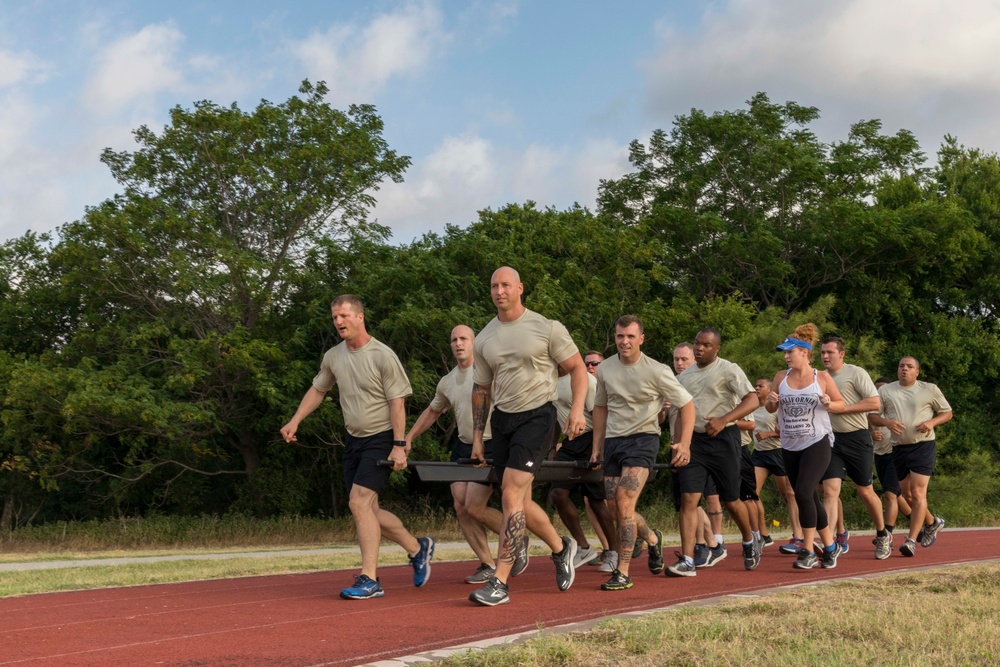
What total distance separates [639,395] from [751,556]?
106 inches

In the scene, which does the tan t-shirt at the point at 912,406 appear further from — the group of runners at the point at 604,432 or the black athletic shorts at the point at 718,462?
the black athletic shorts at the point at 718,462

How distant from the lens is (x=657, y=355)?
28.9 meters

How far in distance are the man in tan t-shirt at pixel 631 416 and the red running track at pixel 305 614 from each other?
2.72 feet

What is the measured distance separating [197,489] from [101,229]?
9.24 meters

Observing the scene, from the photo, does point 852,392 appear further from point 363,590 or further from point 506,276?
point 363,590

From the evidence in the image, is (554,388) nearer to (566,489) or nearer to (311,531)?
(566,489)

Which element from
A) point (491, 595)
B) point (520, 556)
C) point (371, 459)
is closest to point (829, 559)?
point (520, 556)

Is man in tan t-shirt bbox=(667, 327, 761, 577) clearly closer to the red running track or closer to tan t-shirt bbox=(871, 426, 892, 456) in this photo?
the red running track

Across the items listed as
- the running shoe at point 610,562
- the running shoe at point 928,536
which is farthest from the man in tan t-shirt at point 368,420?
the running shoe at point 928,536

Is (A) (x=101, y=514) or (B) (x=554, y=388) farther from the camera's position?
(A) (x=101, y=514)

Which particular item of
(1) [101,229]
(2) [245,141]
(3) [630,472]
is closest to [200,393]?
(1) [101,229]

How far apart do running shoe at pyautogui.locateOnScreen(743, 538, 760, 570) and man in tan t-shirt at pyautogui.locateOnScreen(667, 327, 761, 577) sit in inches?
18.6

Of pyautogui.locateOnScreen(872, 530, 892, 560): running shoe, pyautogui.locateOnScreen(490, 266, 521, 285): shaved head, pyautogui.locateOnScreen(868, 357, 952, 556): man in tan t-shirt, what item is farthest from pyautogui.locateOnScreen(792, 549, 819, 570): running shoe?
pyautogui.locateOnScreen(490, 266, 521, 285): shaved head

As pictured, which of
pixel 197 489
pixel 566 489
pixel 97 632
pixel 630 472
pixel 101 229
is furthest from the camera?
pixel 197 489
